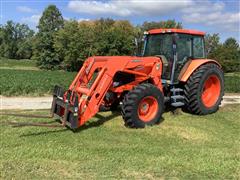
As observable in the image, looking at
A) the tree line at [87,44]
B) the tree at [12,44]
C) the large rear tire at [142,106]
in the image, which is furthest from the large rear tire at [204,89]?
the tree at [12,44]

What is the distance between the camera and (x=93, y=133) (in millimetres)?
7609

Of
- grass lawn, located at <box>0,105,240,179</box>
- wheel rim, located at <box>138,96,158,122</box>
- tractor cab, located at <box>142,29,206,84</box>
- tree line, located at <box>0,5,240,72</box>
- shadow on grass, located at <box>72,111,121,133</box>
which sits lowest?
grass lawn, located at <box>0,105,240,179</box>

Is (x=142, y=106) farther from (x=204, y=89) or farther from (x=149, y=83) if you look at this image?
(x=204, y=89)

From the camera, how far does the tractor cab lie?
31.3 feet

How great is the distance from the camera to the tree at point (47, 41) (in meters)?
55.6

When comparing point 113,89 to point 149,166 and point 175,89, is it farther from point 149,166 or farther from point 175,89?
point 149,166

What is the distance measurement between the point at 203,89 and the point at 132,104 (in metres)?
3.27

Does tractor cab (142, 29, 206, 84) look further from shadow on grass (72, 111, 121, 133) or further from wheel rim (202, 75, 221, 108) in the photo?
shadow on grass (72, 111, 121, 133)

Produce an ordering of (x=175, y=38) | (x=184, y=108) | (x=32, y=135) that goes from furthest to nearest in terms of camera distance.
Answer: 1. (x=184, y=108)
2. (x=175, y=38)
3. (x=32, y=135)

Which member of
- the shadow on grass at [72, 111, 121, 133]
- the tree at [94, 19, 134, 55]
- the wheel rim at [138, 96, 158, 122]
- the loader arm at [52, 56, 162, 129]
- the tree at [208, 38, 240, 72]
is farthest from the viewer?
the tree at [208, 38, 240, 72]

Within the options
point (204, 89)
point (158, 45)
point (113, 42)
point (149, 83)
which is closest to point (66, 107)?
point (149, 83)

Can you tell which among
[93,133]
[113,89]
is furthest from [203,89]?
[93,133]

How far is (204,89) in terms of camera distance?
1052 cm

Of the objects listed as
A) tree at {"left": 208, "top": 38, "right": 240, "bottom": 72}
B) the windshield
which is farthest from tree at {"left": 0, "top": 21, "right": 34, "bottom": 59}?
the windshield
